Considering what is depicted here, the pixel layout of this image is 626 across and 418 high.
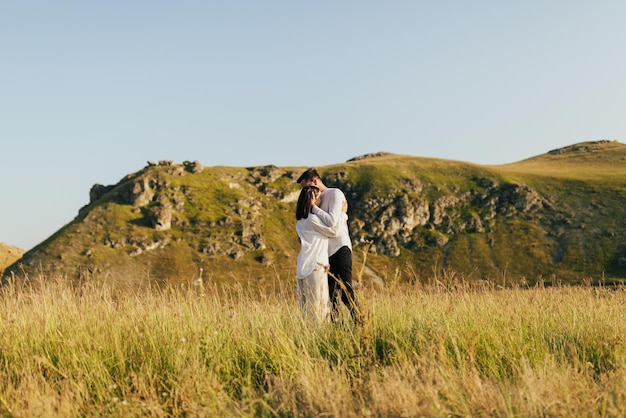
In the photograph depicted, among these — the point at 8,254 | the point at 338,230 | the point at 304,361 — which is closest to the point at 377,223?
the point at 8,254

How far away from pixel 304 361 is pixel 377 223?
555 feet

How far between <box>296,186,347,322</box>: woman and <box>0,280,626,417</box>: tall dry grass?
0.95 meters

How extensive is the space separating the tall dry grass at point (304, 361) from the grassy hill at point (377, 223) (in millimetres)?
122851

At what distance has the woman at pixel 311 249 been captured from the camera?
7.52m

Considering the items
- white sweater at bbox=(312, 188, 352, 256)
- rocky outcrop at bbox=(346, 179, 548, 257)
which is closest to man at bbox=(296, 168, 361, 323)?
white sweater at bbox=(312, 188, 352, 256)

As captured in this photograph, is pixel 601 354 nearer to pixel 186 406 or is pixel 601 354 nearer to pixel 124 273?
pixel 186 406

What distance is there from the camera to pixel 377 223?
172 m

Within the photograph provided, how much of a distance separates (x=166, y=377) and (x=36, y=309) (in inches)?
98.1

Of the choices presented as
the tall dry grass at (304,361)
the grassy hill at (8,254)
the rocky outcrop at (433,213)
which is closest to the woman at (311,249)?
the tall dry grass at (304,361)

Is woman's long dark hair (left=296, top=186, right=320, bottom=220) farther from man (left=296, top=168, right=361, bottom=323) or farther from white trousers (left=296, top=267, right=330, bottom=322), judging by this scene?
Answer: white trousers (left=296, top=267, right=330, bottom=322)

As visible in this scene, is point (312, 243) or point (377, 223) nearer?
point (312, 243)

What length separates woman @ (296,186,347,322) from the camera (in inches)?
296

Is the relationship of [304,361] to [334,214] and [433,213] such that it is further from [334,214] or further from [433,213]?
[433,213]

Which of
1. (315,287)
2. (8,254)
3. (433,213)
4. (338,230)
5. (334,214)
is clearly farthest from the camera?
(433,213)
